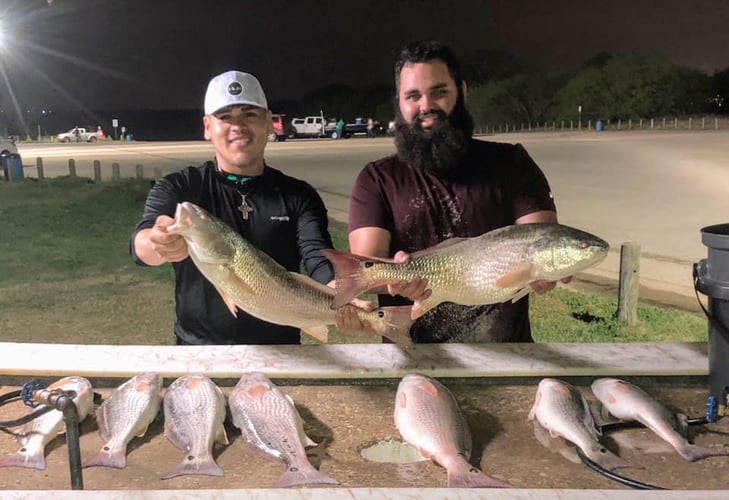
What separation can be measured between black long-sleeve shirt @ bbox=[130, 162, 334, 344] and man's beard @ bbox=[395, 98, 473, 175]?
1.89 feet

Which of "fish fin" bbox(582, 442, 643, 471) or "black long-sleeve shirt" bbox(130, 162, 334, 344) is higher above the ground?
"black long-sleeve shirt" bbox(130, 162, 334, 344)

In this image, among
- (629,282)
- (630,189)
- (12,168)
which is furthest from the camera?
(12,168)

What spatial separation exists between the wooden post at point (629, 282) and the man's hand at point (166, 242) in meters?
5.96

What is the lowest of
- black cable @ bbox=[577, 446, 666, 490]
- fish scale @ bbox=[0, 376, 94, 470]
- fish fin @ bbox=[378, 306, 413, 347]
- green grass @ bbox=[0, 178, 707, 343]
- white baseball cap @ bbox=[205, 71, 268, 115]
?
green grass @ bbox=[0, 178, 707, 343]

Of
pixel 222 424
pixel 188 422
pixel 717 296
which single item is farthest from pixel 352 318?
pixel 717 296

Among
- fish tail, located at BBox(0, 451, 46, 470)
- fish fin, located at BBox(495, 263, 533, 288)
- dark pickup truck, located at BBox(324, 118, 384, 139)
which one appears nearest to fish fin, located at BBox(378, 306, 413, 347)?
fish fin, located at BBox(495, 263, 533, 288)

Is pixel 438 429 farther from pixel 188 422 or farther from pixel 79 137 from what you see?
pixel 79 137

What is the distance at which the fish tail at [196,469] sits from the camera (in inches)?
101

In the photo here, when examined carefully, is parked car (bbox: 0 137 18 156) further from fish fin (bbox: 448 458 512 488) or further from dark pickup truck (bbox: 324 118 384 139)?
fish fin (bbox: 448 458 512 488)

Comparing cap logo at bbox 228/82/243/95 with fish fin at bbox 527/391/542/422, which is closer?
fish fin at bbox 527/391/542/422

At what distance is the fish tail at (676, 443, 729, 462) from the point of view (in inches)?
105

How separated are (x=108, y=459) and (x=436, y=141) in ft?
6.97

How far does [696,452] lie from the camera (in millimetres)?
2689

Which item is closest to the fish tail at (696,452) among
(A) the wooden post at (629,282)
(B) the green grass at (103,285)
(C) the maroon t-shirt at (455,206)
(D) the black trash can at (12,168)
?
(C) the maroon t-shirt at (455,206)
